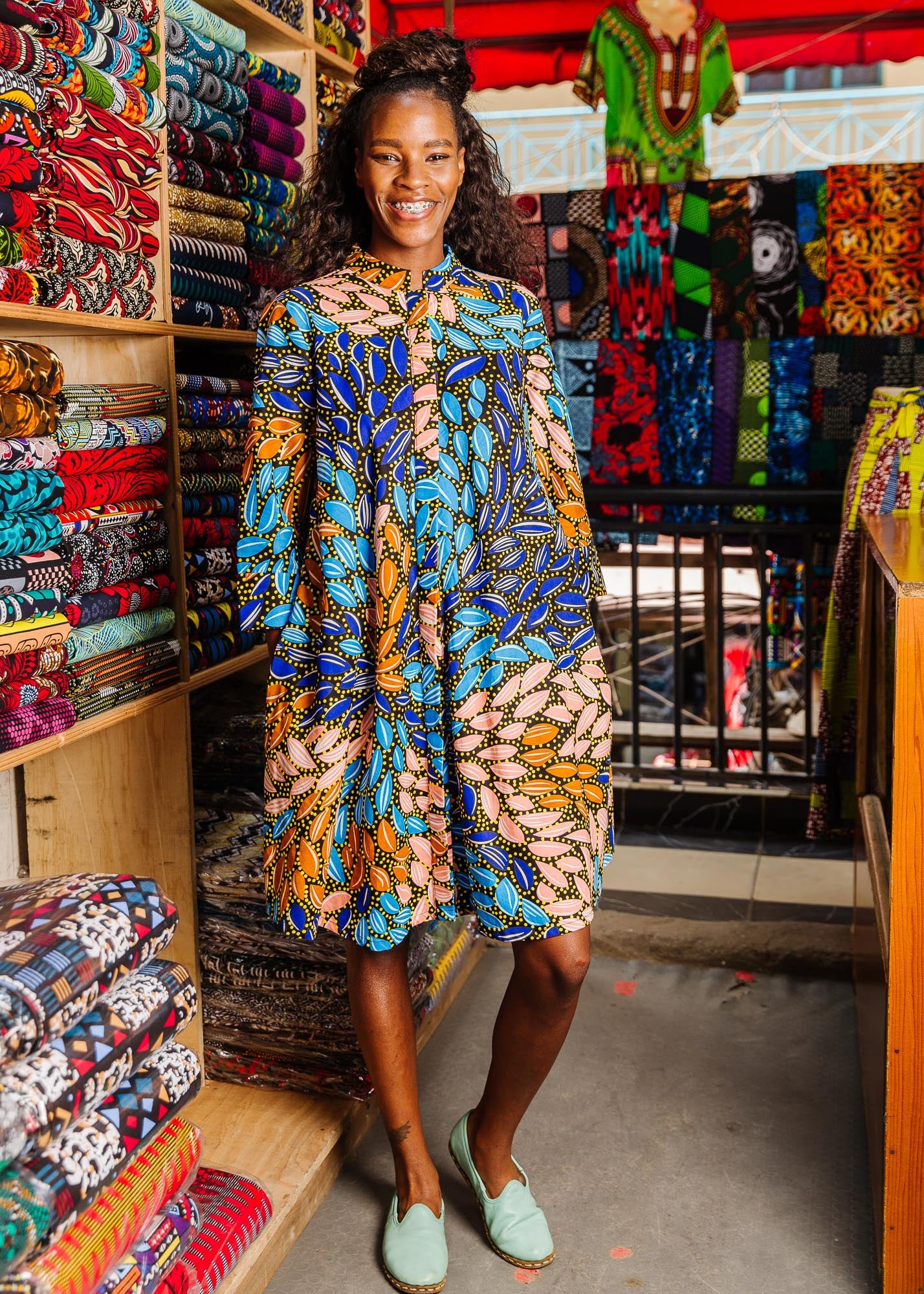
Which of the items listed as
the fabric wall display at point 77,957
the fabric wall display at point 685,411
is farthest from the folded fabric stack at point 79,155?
the fabric wall display at point 685,411

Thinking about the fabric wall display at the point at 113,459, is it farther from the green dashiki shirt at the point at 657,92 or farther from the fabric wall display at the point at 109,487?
the green dashiki shirt at the point at 657,92

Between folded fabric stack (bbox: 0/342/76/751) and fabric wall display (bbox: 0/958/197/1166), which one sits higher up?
folded fabric stack (bbox: 0/342/76/751)

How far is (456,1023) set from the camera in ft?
8.46

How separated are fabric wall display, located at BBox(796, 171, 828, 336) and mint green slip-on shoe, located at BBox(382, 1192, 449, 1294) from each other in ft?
8.83

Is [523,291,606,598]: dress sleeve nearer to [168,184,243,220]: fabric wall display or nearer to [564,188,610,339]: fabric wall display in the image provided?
[168,184,243,220]: fabric wall display

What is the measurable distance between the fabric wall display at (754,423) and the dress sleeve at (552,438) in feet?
6.39

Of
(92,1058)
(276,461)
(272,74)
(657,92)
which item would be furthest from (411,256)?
(657,92)

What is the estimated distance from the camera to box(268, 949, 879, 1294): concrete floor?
71.2 inches

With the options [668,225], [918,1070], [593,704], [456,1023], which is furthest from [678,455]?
[918,1070]

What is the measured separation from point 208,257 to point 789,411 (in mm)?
2004

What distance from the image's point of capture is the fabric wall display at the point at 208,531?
7.03 feet

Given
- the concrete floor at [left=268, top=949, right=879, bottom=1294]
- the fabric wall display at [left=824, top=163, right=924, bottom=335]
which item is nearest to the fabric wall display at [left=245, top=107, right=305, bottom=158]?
the fabric wall display at [left=824, top=163, right=924, bottom=335]

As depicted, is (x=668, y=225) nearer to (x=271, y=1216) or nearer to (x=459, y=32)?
(x=459, y=32)

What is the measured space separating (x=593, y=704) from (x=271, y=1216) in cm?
88
